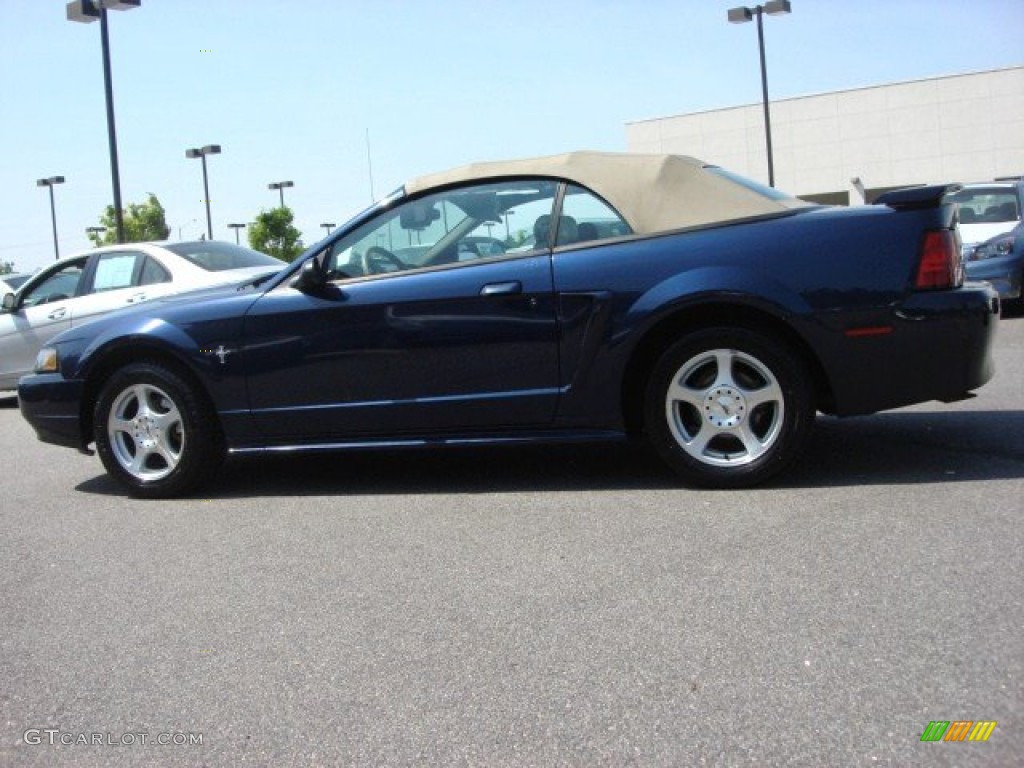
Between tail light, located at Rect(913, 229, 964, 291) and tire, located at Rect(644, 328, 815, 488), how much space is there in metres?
0.63

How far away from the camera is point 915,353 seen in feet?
15.5

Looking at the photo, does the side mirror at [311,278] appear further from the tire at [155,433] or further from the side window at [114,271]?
the side window at [114,271]

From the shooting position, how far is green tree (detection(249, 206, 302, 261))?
4562 cm

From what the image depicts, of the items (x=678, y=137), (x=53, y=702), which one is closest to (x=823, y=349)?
(x=53, y=702)

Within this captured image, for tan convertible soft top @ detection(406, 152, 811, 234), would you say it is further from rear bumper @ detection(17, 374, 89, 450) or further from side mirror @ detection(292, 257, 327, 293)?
rear bumper @ detection(17, 374, 89, 450)

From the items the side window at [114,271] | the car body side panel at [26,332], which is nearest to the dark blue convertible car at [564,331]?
the side window at [114,271]

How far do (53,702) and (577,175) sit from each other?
3.31 m

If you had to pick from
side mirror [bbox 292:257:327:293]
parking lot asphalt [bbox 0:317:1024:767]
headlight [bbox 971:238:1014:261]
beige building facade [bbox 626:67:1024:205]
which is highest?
beige building facade [bbox 626:67:1024:205]

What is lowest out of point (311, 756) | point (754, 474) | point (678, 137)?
point (311, 756)

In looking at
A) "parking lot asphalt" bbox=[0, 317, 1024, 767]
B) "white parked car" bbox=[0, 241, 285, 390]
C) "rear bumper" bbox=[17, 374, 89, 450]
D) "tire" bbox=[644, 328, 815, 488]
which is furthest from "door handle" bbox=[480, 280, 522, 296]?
"white parked car" bbox=[0, 241, 285, 390]

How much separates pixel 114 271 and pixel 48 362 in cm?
464

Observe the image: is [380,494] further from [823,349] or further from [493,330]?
[823,349]

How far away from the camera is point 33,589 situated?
14.1ft

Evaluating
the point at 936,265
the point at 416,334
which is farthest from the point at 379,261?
the point at 936,265
